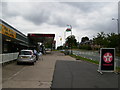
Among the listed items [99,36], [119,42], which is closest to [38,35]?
[119,42]

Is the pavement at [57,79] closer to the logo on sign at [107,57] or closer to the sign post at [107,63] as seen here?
the sign post at [107,63]

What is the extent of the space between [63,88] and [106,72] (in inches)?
246

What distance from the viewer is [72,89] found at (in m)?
6.66

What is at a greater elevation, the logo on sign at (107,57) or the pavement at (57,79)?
the logo on sign at (107,57)

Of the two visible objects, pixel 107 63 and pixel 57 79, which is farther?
pixel 107 63

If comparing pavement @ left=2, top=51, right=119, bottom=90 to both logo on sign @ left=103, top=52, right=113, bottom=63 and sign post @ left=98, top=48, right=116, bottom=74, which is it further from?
logo on sign @ left=103, top=52, right=113, bottom=63

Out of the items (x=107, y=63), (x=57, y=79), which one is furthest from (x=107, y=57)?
(x=57, y=79)

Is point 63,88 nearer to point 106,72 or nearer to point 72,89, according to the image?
point 72,89

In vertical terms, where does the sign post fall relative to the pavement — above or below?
above

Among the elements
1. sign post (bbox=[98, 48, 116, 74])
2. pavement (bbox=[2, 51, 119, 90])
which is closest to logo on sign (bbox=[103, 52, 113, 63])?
sign post (bbox=[98, 48, 116, 74])

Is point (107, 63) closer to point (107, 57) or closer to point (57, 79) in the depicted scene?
point (107, 57)

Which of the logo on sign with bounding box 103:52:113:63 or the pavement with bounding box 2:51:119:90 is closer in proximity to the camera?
the pavement with bounding box 2:51:119:90

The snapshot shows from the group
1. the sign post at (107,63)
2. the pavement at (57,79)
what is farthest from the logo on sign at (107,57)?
the pavement at (57,79)

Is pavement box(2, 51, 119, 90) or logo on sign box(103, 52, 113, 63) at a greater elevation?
logo on sign box(103, 52, 113, 63)
